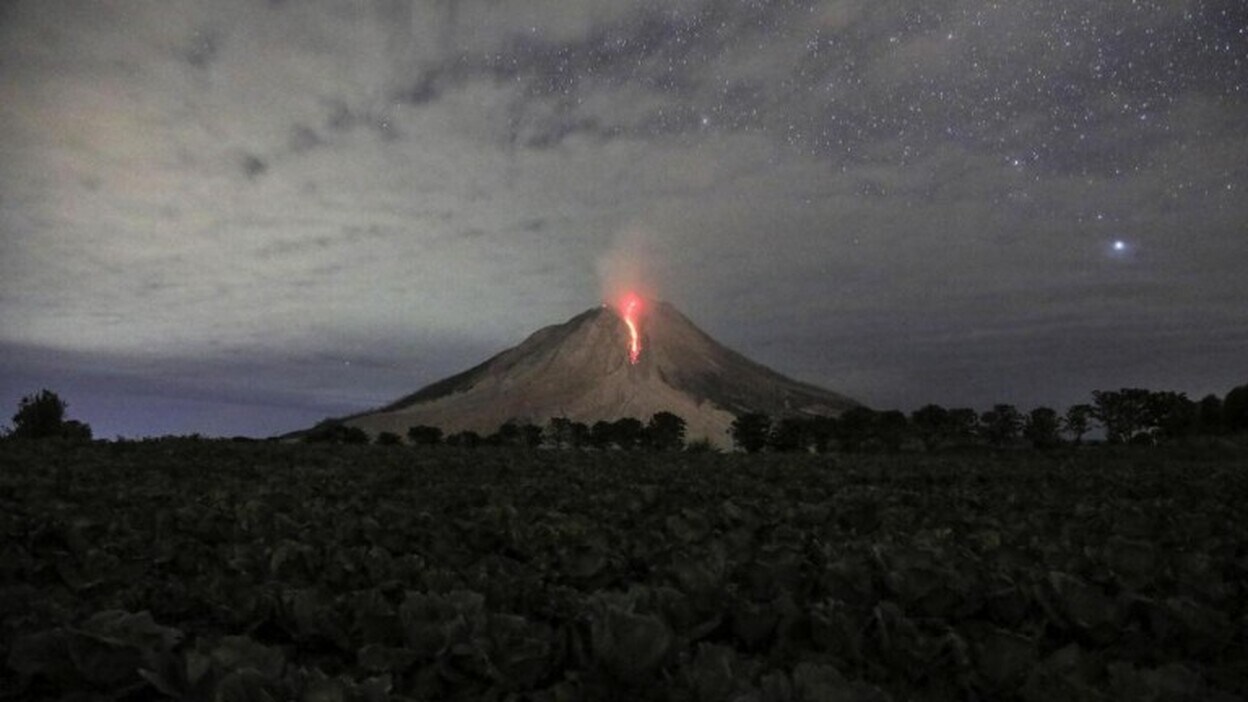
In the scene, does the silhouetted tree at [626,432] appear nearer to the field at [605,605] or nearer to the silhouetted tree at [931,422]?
the silhouetted tree at [931,422]

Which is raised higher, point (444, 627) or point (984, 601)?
point (444, 627)

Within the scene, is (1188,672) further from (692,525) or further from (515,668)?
(692,525)

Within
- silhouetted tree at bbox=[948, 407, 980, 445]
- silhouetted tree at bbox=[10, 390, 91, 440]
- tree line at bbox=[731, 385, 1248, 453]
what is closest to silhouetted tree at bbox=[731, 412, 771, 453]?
tree line at bbox=[731, 385, 1248, 453]

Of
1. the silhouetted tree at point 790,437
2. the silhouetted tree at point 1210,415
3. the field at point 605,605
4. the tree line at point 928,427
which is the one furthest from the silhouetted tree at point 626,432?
the field at point 605,605

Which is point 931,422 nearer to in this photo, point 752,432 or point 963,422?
point 963,422

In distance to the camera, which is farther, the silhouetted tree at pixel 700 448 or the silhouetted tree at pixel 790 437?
the silhouetted tree at pixel 790 437

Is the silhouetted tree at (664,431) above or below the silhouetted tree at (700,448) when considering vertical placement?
above

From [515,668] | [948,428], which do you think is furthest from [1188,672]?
[948,428]
